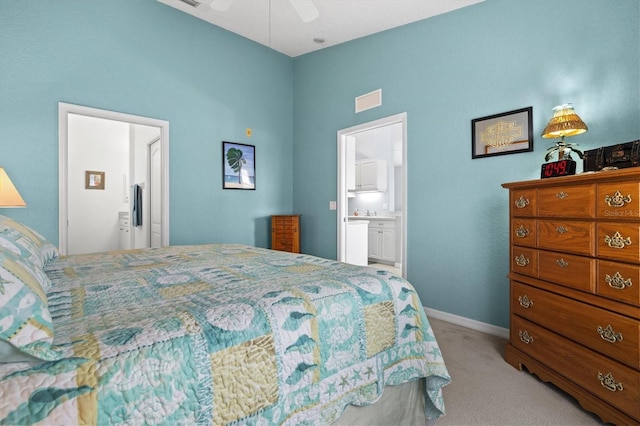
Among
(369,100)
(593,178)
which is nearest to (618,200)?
(593,178)

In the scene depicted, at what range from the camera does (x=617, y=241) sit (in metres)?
1.52

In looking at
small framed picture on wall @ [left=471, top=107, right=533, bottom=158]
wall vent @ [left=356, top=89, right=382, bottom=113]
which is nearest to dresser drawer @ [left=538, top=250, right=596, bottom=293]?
small framed picture on wall @ [left=471, top=107, right=533, bottom=158]

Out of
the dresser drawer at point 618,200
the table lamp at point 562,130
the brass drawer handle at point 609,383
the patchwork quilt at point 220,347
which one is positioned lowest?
the brass drawer handle at point 609,383

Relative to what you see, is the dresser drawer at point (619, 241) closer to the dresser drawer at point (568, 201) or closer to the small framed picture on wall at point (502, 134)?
the dresser drawer at point (568, 201)

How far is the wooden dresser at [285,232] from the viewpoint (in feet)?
13.7

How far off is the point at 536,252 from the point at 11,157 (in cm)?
403

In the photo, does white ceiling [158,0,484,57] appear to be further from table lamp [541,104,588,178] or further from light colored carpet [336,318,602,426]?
light colored carpet [336,318,602,426]

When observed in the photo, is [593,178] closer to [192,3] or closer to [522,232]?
[522,232]

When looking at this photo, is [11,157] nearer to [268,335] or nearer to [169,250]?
[169,250]

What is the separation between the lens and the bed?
67 cm

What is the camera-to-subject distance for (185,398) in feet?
2.56

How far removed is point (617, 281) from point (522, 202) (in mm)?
709

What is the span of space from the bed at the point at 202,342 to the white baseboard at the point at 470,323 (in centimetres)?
157

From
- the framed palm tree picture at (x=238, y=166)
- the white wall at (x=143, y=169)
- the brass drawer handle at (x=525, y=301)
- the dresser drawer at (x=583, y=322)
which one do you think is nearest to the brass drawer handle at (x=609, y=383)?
the dresser drawer at (x=583, y=322)
